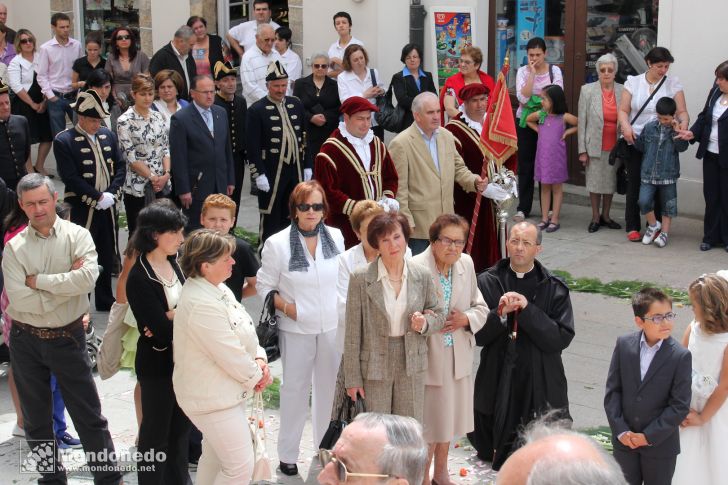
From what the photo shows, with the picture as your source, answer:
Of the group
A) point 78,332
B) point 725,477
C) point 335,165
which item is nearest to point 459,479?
point 725,477

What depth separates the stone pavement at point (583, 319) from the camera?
6836 mm

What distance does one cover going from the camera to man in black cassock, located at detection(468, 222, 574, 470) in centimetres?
630

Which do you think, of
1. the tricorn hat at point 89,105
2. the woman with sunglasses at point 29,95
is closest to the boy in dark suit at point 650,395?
the tricorn hat at point 89,105

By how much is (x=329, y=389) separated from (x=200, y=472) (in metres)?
1.29

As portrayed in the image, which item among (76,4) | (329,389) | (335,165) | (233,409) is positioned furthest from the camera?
(76,4)

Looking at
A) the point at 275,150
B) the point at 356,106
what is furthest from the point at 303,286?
the point at 275,150

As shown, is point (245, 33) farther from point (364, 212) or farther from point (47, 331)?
point (47, 331)

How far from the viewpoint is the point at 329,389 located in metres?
6.79

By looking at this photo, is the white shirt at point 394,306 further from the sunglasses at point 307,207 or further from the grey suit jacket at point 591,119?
the grey suit jacket at point 591,119

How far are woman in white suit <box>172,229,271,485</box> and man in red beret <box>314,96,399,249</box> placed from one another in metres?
2.90

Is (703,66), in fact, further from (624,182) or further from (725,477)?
(725,477)

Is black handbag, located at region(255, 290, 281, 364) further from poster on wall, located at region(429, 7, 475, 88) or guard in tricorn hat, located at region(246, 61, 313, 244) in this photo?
poster on wall, located at region(429, 7, 475, 88)

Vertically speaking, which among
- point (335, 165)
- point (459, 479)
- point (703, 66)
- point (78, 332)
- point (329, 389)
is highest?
point (703, 66)

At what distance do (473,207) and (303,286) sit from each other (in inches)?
132
